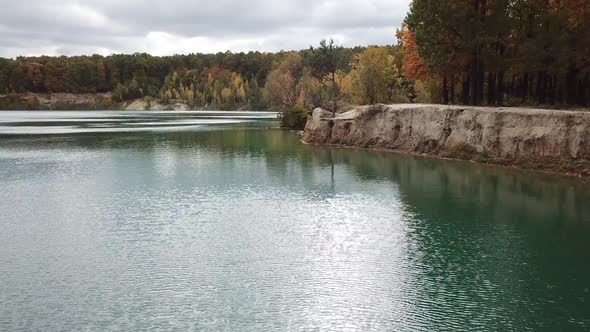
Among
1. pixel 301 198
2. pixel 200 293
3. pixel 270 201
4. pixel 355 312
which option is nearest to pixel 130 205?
pixel 270 201

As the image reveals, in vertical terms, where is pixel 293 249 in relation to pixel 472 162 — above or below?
below

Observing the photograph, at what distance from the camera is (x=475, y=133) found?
1919 inches

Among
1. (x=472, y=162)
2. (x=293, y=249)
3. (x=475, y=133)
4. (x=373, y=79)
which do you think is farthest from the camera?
(x=373, y=79)

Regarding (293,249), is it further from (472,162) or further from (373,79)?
(373,79)

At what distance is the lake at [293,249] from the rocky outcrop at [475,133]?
1934mm

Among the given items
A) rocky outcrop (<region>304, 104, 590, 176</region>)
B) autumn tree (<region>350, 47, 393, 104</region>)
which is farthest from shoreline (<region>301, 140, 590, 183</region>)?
autumn tree (<region>350, 47, 393, 104</region>)

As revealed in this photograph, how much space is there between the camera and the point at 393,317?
17.3 m

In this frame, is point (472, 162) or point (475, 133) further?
point (472, 162)

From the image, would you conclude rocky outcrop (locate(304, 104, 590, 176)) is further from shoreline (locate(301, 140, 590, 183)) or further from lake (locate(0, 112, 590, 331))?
lake (locate(0, 112, 590, 331))

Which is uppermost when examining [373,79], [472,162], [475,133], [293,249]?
[373,79]

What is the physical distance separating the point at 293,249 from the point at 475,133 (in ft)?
98.0

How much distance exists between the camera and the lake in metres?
17.5

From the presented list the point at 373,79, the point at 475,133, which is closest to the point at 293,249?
the point at 475,133

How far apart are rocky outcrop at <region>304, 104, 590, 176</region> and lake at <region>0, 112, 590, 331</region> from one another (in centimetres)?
193
